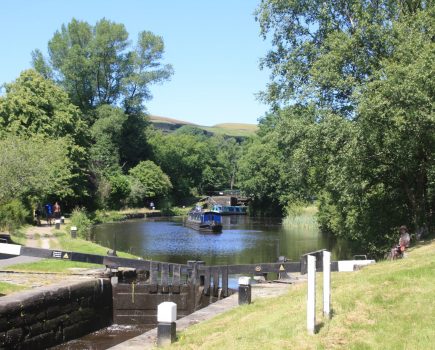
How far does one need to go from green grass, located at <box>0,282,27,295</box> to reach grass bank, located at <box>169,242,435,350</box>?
18.5 feet

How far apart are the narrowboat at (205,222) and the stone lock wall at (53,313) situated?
35.7m

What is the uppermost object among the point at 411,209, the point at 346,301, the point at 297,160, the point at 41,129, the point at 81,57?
the point at 81,57

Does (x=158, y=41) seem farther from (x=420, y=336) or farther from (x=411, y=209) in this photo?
(x=420, y=336)

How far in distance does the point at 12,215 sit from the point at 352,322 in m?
25.0

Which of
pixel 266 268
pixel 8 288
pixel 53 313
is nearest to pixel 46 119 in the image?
pixel 8 288

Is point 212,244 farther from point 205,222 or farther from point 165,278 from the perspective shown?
point 165,278

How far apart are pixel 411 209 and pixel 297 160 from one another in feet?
18.1

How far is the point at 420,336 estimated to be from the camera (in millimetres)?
7301

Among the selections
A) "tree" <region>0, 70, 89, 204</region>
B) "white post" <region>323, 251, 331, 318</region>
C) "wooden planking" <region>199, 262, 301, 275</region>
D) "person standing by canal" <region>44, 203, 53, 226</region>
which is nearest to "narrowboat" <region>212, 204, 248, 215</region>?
"tree" <region>0, 70, 89, 204</region>

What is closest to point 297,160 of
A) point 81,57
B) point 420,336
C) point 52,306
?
point 52,306

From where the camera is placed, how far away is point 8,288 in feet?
44.6

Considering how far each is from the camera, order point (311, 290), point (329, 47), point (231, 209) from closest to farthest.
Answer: point (311, 290) → point (329, 47) → point (231, 209)

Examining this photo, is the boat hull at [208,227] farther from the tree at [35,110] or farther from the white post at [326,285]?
the white post at [326,285]

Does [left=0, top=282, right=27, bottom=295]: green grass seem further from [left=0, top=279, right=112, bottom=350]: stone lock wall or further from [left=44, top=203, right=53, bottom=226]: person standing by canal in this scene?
[left=44, top=203, right=53, bottom=226]: person standing by canal
